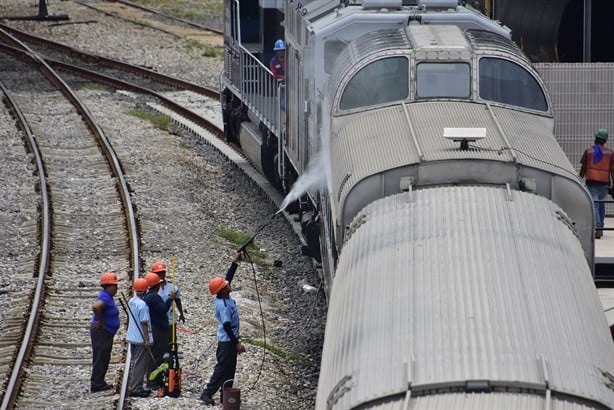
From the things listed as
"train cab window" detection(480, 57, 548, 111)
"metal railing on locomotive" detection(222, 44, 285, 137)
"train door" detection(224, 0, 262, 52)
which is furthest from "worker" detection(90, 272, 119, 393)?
"train door" detection(224, 0, 262, 52)

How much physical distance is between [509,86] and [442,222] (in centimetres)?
329

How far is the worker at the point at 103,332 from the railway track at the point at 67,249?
0.61 ft

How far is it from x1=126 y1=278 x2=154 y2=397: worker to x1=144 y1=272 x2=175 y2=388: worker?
11cm

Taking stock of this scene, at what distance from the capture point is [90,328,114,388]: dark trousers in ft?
42.8

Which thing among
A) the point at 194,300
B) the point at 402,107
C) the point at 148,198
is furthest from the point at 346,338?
the point at 148,198

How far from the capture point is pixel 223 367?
12.7 metres

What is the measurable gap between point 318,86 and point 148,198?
7852 mm

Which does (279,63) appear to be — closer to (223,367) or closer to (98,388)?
(98,388)

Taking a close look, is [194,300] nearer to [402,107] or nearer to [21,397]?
[21,397]

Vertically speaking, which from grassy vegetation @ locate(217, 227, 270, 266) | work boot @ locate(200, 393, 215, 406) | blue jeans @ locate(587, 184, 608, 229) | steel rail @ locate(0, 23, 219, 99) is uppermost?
steel rail @ locate(0, 23, 219, 99)

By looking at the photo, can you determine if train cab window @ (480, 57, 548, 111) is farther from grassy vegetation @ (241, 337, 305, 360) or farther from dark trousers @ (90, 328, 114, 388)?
dark trousers @ (90, 328, 114, 388)

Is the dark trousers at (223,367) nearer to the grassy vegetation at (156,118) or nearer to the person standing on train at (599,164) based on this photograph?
the person standing on train at (599,164)

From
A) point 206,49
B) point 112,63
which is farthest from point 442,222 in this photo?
point 206,49

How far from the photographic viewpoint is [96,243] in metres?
18.6
